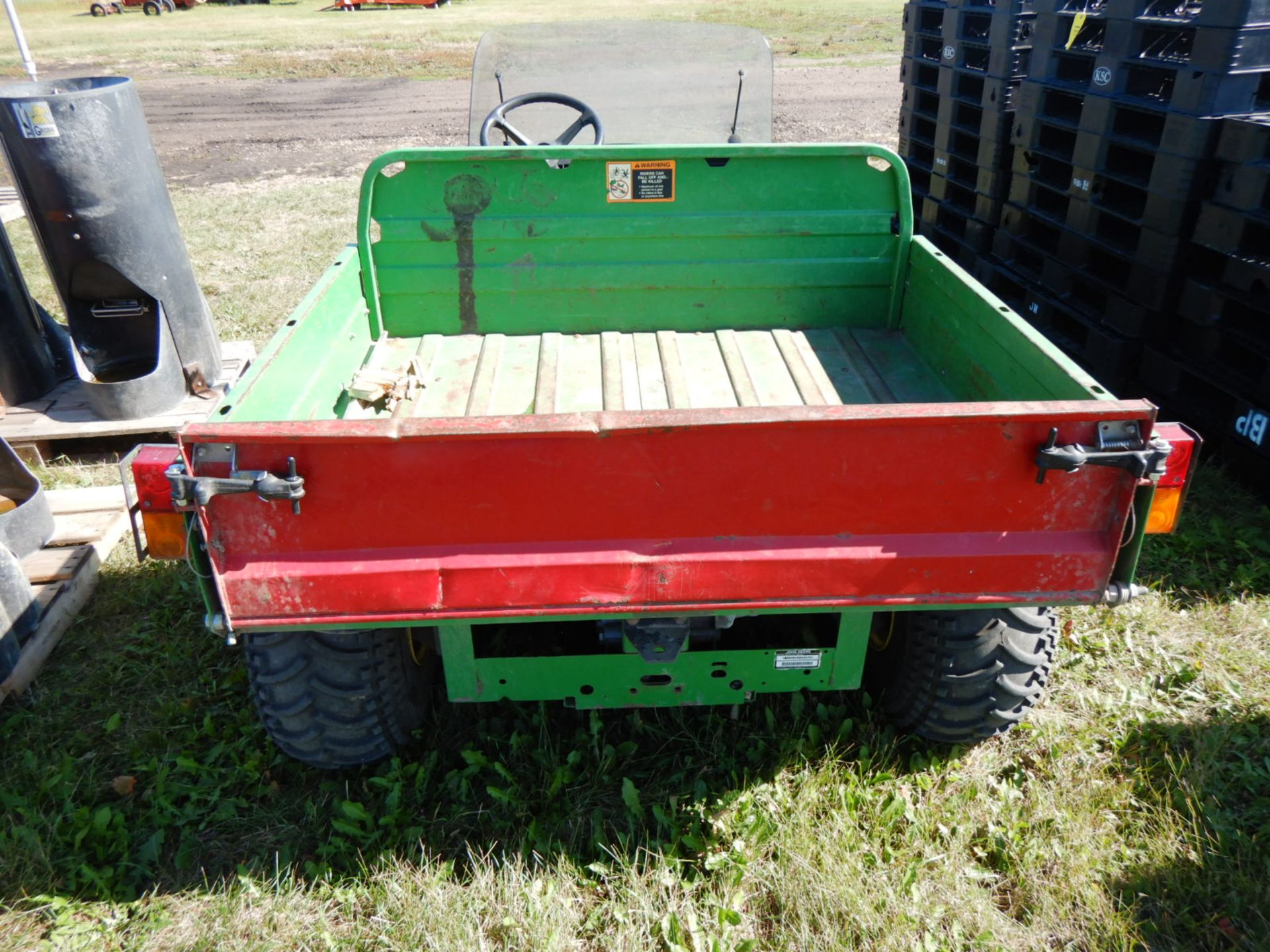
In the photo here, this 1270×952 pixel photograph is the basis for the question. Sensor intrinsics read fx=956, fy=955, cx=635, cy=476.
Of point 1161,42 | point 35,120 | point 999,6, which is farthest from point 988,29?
point 35,120

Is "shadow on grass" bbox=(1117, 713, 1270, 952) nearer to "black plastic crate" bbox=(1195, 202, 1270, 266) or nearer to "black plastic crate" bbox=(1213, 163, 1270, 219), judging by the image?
"black plastic crate" bbox=(1195, 202, 1270, 266)

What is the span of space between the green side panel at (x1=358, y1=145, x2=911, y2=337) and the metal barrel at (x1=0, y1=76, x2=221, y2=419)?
1.45m

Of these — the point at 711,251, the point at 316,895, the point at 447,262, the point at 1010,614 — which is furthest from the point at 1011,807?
the point at 447,262

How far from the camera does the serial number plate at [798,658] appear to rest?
2553 millimetres

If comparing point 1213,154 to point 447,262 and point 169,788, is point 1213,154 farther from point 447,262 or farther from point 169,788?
point 169,788

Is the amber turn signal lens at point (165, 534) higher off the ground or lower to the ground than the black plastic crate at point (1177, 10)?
lower

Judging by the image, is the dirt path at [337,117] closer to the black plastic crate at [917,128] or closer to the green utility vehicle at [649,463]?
the black plastic crate at [917,128]

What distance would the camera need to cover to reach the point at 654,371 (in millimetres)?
3607

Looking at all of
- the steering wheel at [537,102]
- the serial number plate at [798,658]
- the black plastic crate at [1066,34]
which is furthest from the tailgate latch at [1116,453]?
the black plastic crate at [1066,34]

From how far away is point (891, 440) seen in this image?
6.70ft

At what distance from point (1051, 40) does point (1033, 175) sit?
0.65 m

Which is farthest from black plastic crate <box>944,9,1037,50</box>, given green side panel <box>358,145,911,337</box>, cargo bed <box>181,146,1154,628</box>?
cargo bed <box>181,146,1154,628</box>

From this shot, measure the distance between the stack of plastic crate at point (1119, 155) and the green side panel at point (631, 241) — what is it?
1.34 metres

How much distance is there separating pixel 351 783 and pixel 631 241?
7.40ft
